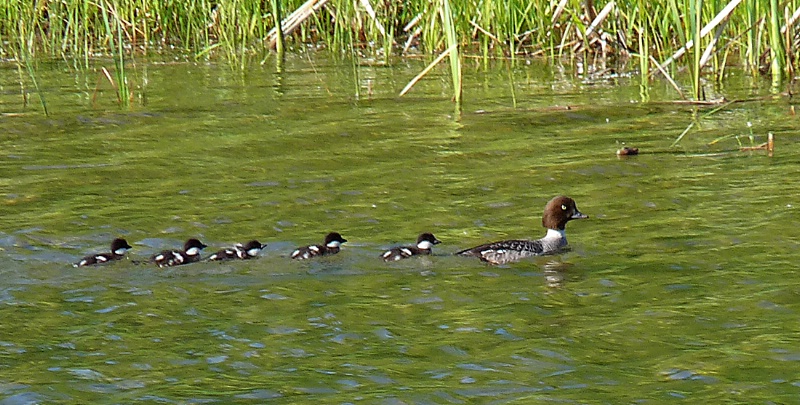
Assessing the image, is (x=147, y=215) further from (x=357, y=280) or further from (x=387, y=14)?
(x=387, y=14)

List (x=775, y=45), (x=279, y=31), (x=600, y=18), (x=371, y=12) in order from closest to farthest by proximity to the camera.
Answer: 1. (x=775, y=45)
2. (x=600, y=18)
3. (x=279, y=31)
4. (x=371, y=12)

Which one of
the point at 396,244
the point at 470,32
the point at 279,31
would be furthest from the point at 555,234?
the point at 470,32

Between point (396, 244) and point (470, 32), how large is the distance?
689cm

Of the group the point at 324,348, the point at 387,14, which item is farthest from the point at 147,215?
the point at 387,14

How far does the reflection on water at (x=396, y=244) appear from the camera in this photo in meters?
4.70

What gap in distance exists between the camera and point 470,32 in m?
13.6

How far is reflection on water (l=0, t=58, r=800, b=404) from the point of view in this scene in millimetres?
4699

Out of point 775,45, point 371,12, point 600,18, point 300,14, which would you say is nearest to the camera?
point 775,45

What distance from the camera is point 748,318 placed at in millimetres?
5199

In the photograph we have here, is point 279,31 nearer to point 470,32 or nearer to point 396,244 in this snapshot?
point 470,32

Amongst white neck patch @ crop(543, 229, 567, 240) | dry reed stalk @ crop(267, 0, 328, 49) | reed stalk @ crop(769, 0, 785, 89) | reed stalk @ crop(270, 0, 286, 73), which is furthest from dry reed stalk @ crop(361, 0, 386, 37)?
white neck patch @ crop(543, 229, 567, 240)

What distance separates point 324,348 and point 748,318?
5.89 feet

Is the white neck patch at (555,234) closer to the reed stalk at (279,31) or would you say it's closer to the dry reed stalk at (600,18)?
the dry reed stalk at (600,18)

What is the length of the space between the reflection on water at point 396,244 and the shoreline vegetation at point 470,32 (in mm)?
605
